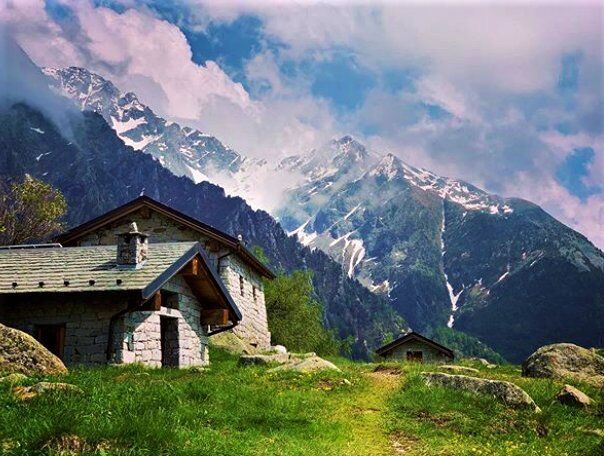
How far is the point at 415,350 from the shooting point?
184 ft

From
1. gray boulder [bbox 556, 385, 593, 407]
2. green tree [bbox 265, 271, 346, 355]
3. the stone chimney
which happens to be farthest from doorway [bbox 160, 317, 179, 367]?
green tree [bbox 265, 271, 346, 355]

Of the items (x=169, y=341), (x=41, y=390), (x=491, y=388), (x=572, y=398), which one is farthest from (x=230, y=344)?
(x=41, y=390)

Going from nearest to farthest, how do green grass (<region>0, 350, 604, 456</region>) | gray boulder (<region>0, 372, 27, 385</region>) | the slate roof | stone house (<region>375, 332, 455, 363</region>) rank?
green grass (<region>0, 350, 604, 456</region>) → gray boulder (<region>0, 372, 27, 385</region>) → the slate roof → stone house (<region>375, 332, 455, 363</region>)

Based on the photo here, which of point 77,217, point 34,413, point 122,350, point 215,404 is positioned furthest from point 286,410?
point 77,217

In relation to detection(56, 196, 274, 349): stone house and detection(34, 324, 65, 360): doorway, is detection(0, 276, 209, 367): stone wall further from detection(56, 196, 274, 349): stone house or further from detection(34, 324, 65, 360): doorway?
detection(56, 196, 274, 349): stone house

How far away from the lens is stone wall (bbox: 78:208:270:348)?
126 feet

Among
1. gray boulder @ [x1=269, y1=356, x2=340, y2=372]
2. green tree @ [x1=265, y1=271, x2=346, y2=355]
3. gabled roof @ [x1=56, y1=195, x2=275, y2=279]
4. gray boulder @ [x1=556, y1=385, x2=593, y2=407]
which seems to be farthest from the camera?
green tree @ [x1=265, y1=271, x2=346, y2=355]

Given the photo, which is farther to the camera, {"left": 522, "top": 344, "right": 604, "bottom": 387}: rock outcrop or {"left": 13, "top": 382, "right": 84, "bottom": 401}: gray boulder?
{"left": 522, "top": 344, "right": 604, "bottom": 387}: rock outcrop

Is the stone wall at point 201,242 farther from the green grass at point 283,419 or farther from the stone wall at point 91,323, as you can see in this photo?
the green grass at point 283,419

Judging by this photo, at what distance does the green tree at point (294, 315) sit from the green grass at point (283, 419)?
133 feet

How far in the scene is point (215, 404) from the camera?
13383 mm

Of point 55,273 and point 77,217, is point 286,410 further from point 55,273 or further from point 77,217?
point 77,217

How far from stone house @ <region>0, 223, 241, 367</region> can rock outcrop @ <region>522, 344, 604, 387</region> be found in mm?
13282

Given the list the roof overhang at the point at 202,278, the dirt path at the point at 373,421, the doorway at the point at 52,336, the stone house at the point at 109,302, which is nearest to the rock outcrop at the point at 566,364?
the dirt path at the point at 373,421
